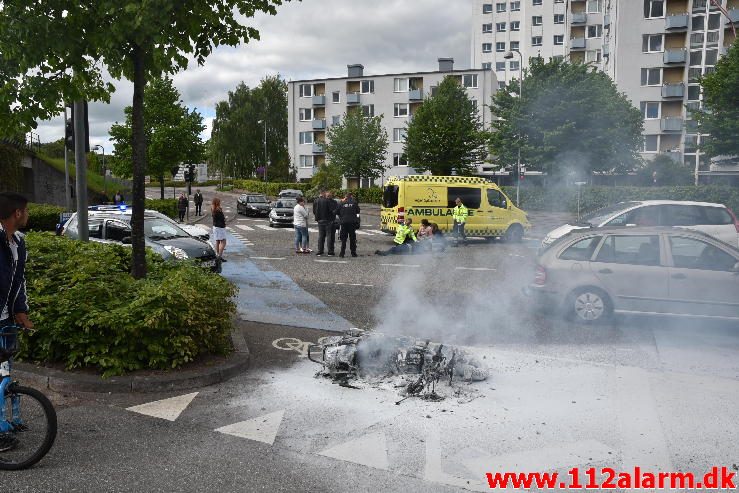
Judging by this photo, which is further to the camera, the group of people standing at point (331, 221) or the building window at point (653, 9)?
the building window at point (653, 9)

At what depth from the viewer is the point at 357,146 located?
52969 millimetres

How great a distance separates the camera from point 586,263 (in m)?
8.62

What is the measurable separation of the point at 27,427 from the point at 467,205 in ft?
59.4

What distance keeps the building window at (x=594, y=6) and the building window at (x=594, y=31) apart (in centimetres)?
148

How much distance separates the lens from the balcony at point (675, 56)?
4909 cm

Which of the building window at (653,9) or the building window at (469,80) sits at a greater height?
the building window at (653,9)

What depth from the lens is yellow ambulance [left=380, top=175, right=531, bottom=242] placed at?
21125mm

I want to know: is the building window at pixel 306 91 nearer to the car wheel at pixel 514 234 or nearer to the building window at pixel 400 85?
the building window at pixel 400 85

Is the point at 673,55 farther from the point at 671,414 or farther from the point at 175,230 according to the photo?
the point at 671,414

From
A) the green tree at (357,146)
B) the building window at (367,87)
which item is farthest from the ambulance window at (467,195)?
the building window at (367,87)

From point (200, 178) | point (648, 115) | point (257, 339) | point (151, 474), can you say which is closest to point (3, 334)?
point (151, 474)

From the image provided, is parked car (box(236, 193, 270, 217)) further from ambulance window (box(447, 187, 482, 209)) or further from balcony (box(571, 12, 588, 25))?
A: balcony (box(571, 12, 588, 25))

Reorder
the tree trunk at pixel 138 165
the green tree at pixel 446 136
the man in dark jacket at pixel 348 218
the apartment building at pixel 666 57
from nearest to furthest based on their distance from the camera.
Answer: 1. the tree trunk at pixel 138 165
2. the man in dark jacket at pixel 348 218
3. the green tree at pixel 446 136
4. the apartment building at pixel 666 57

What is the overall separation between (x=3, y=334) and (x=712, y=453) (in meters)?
5.03
